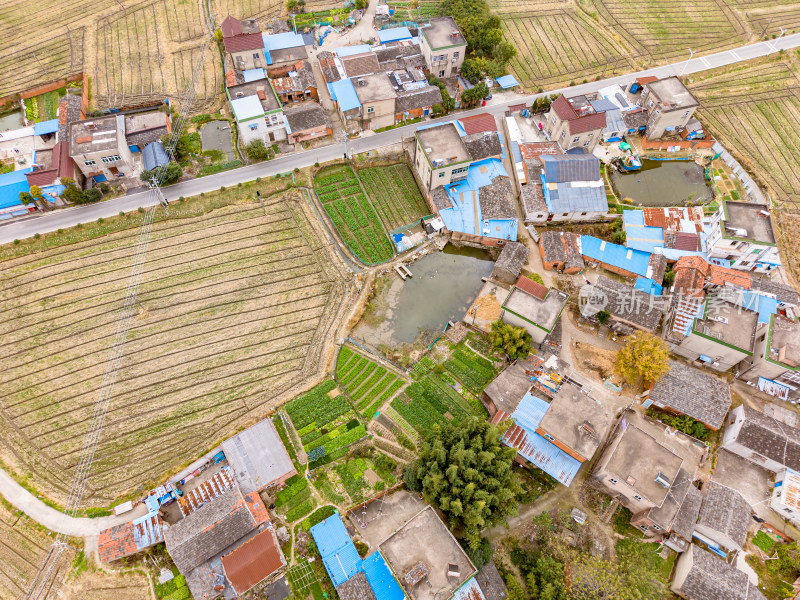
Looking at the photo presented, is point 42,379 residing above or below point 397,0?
below

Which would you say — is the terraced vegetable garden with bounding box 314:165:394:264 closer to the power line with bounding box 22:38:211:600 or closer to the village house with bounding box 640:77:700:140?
the power line with bounding box 22:38:211:600

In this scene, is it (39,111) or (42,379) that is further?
(39,111)

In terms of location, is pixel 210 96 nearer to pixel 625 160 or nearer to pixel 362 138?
pixel 362 138

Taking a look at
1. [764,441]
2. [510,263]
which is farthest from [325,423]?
[764,441]

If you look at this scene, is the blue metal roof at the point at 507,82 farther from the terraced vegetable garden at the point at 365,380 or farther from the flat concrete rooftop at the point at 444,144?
the terraced vegetable garden at the point at 365,380

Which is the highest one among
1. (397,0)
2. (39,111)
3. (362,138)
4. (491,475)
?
(397,0)

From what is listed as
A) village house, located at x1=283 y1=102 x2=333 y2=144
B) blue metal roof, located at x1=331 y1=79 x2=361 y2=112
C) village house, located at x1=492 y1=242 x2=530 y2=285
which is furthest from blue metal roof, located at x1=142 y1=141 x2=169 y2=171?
village house, located at x1=492 y1=242 x2=530 y2=285

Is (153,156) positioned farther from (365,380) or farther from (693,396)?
(693,396)

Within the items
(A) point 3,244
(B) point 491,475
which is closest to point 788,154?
(B) point 491,475
